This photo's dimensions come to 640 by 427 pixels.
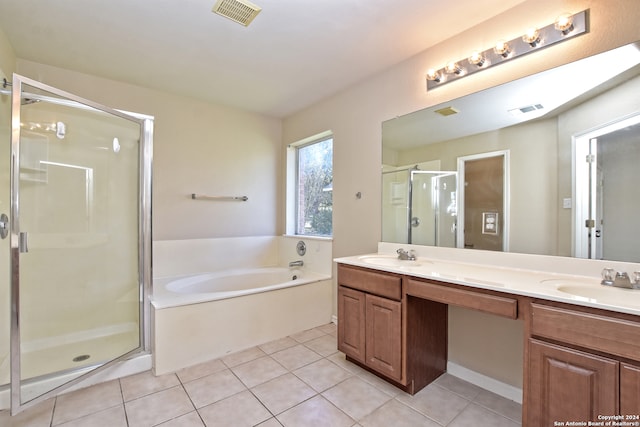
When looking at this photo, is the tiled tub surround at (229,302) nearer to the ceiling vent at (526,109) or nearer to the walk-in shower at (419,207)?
the walk-in shower at (419,207)

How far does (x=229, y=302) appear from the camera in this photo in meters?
2.29

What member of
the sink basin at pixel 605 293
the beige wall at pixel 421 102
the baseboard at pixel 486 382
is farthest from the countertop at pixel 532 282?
the baseboard at pixel 486 382

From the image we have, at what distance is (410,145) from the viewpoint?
2291 mm

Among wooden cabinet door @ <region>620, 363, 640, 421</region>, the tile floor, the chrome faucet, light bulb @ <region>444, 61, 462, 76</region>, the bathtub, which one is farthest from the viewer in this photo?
the bathtub

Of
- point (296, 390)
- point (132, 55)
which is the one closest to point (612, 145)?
point (296, 390)

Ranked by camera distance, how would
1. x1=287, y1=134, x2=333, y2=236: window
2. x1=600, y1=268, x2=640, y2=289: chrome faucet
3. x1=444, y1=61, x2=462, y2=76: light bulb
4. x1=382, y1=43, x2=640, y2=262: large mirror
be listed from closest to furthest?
1. x1=600, y1=268, x2=640, y2=289: chrome faucet
2. x1=382, y1=43, x2=640, y2=262: large mirror
3. x1=444, y1=61, x2=462, y2=76: light bulb
4. x1=287, y1=134, x2=333, y2=236: window

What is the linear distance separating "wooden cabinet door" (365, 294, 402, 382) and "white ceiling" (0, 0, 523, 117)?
5.91 ft

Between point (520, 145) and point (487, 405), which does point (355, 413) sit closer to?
point (487, 405)

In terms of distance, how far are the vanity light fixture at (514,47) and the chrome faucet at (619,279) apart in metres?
1.22

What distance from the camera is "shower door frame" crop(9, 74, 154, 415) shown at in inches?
58.9

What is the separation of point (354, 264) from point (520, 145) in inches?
50.0

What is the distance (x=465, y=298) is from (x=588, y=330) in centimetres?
46

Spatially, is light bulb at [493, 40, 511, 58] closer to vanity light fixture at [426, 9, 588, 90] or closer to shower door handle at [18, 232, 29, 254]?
vanity light fixture at [426, 9, 588, 90]

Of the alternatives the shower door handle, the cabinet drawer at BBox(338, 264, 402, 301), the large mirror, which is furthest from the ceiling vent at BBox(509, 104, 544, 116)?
the shower door handle
